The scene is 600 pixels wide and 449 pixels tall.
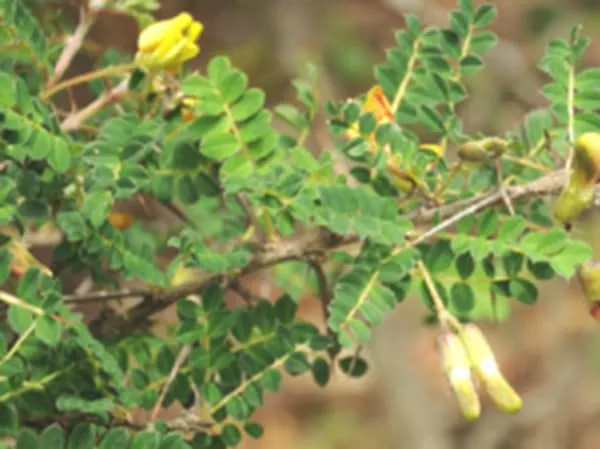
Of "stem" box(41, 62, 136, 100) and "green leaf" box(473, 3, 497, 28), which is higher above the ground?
"green leaf" box(473, 3, 497, 28)

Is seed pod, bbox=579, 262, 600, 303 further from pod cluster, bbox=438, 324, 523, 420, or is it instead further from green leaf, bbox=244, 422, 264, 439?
green leaf, bbox=244, 422, 264, 439

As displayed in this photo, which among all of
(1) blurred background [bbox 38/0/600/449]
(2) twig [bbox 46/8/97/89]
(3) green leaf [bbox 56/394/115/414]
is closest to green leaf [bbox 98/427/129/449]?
(3) green leaf [bbox 56/394/115/414]

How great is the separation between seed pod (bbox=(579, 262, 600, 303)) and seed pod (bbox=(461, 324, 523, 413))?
0.06 metres

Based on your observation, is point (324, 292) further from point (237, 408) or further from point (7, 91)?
point (7, 91)

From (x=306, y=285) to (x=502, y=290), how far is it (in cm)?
25

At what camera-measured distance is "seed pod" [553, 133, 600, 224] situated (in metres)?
0.55

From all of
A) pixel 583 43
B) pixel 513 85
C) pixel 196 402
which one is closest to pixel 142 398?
pixel 196 402

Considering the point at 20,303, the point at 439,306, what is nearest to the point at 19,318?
the point at 20,303

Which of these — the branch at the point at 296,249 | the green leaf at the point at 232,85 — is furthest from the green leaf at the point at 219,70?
the branch at the point at 296,249

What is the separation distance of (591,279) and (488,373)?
75mm

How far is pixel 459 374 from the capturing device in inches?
23.0

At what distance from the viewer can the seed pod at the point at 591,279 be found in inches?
22.7

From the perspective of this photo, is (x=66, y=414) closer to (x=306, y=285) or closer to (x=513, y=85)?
(x=306, y=285)

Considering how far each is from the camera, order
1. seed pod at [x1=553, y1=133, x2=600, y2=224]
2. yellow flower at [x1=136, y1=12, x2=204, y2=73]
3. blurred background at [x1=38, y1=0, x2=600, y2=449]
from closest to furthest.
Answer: seed pod at [x1=553, y1=133, x2=600, y2=224], yellow flower at [x1=136, y1=12, x2=204, y2=73], blurred background at [x1=38, y1=0, x2=600, y2=449]
